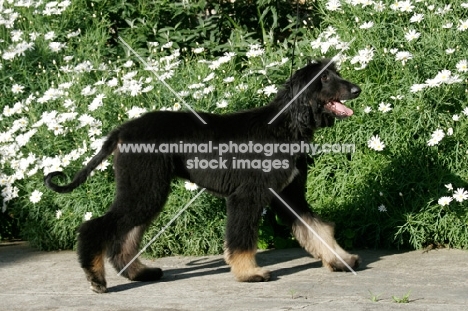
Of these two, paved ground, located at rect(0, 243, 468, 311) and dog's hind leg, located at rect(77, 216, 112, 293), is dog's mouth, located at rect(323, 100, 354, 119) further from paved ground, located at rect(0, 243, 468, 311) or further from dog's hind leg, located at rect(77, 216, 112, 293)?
dog's hind leg, located at rect(77, 216, 112, 293)

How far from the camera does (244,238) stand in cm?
600

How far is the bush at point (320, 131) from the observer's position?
7.02 m

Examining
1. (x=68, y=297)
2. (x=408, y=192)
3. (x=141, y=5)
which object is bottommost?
(x=68, y=297)

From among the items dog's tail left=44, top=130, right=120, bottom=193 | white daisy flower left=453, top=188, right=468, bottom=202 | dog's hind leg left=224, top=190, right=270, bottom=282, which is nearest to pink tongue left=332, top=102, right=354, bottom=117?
dog's hind leg left=224, top=190, right=270, bottom=282

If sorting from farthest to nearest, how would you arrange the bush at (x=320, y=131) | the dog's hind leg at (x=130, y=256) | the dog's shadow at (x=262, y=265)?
the bush at (x=320, y=131) < the dog's shadow at (x=262, y=265) < the dog's hind leg at (x=130, y=256)

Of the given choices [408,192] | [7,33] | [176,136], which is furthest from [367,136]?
[7,33]

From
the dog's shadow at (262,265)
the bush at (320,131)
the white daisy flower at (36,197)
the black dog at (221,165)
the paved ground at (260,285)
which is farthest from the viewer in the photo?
the white daisy flower at (36,197)

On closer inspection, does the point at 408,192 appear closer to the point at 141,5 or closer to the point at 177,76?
the point at 177,76

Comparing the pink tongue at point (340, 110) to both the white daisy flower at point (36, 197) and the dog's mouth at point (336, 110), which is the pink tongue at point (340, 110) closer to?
the dog's mouth at point (336, 110)

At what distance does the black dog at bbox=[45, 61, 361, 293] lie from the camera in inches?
233

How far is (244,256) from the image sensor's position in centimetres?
600

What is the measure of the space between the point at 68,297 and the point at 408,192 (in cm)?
298

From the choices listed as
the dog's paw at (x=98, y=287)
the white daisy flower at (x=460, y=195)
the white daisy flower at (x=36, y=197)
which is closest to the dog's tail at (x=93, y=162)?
the dog's paw at (x=98, y=287)

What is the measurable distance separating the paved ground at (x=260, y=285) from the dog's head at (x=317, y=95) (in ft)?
3.83
